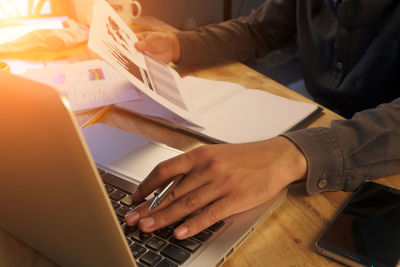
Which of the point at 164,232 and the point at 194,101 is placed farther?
the point at 194,101

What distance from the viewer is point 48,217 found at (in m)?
0.32

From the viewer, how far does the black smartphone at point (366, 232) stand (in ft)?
1.25

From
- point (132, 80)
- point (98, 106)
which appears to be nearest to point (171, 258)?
point (132, 80)

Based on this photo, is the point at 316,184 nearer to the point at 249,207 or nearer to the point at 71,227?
the point at 249,207

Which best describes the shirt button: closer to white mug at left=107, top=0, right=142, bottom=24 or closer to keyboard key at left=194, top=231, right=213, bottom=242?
keyboard key at left=194, top=231, right=213, bottom=242

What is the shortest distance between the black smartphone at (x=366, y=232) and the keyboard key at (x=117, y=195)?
0.26 meters

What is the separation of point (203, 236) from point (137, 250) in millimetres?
79

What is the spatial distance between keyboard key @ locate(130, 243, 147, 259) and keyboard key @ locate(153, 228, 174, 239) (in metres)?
0.03

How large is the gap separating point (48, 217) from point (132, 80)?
341 mm

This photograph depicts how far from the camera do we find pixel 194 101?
757 mm

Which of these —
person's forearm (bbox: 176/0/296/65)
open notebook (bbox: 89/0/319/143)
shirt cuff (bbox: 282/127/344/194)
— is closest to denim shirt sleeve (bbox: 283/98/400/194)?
shirt cuff (bbox: 282/127/344/194)

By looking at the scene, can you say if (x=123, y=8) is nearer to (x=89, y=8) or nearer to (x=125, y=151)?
(x=89, y=8)

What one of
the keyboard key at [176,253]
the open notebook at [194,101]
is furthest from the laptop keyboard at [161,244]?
the open notebook at [194,101]

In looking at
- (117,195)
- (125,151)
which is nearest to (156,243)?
(117,195)
